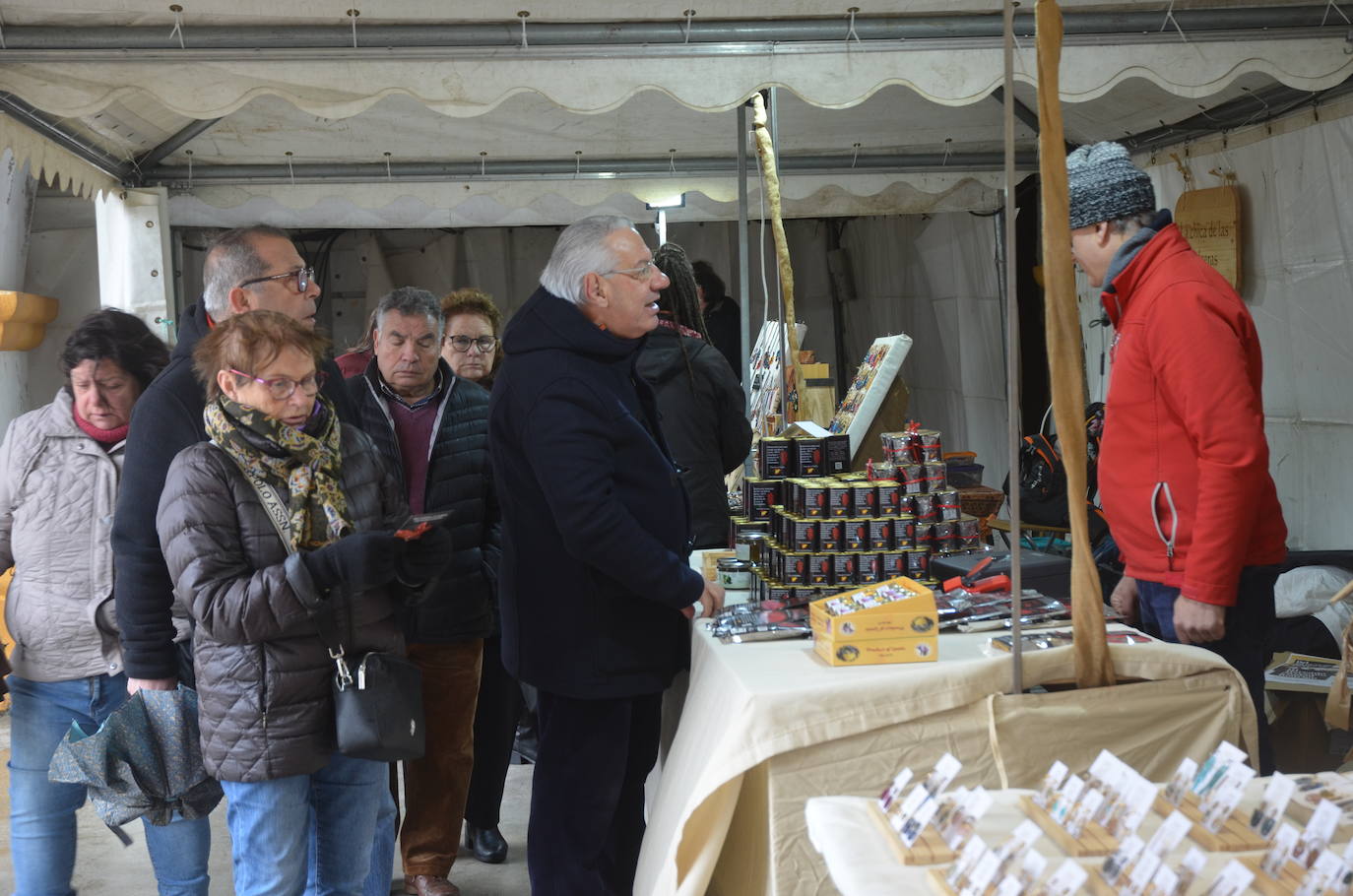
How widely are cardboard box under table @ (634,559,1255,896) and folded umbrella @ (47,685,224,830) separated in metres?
0.99

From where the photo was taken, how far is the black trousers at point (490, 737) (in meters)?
3.44

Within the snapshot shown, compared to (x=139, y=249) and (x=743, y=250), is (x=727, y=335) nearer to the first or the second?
(x=743, y=250)

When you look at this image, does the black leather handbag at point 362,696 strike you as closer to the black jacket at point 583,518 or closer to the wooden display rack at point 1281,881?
the black jacket at point 583,518

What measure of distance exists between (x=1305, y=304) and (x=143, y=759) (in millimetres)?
4628

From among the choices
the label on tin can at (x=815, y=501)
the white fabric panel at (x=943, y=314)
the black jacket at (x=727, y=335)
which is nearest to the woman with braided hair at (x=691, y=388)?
the label on tin can at (x=815, y=501)

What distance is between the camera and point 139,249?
18.8 ft

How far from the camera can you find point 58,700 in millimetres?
2635

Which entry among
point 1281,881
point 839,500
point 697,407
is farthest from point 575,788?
point 1281,881

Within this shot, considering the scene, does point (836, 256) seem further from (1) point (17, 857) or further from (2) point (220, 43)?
(1) point (17, 857)

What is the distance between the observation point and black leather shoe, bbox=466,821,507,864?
3.43m

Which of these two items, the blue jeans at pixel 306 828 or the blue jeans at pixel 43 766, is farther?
the blue jeans at pixel 43 766

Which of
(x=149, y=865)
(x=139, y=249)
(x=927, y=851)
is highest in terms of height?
(x=139, y=249)

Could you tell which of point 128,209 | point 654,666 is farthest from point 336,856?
point 128,209

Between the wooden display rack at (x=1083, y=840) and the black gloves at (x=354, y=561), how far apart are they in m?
1.22
